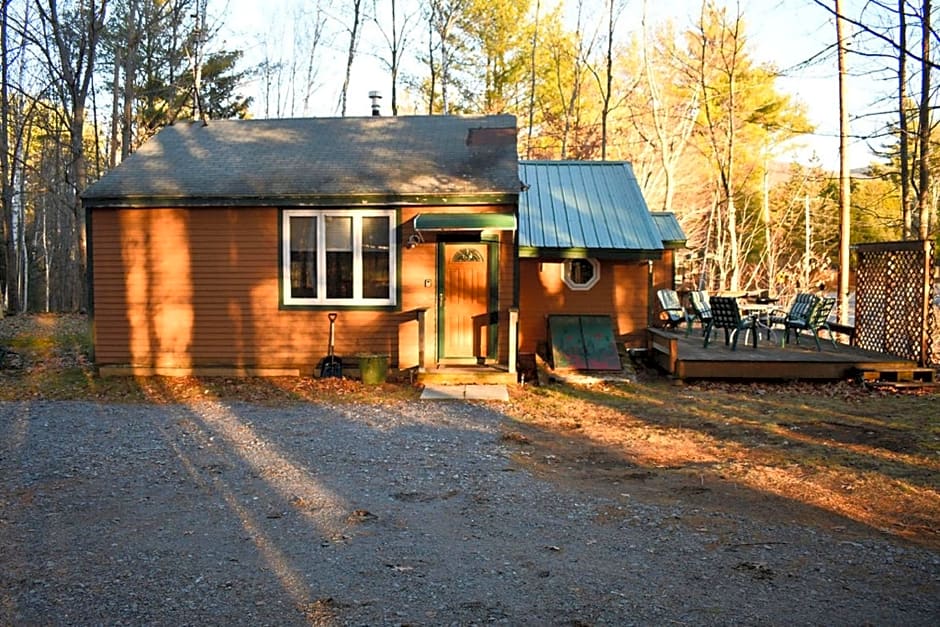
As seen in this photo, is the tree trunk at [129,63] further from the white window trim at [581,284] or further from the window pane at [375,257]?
the white window trim at [581,284]

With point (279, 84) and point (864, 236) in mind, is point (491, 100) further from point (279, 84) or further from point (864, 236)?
point (864, 236)

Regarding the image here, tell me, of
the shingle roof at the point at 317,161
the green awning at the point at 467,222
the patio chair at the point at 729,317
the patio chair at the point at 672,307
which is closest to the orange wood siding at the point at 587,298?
the patio chair at the point at 672,307

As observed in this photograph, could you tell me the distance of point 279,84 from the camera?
31.4m

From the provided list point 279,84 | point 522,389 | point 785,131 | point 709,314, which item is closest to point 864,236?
point 785,131

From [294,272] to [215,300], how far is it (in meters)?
1.23

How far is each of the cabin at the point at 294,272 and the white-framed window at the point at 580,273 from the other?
2243 mm

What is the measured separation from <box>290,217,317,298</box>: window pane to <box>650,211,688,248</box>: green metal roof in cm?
597

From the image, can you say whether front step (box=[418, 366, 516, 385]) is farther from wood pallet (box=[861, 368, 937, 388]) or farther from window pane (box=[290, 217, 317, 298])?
wood pallet (box=[861, 368, 937, 388])

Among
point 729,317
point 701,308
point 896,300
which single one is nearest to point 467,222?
point 729,317

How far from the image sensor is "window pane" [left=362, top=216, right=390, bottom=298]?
10.7 m

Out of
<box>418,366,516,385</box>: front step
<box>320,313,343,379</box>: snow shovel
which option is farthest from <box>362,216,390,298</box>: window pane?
<box>418,366,516,385</box>: front step

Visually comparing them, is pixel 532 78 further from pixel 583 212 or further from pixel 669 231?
pixel 583 212

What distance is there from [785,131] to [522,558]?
91.5 ft

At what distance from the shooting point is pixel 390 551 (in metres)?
4.10
